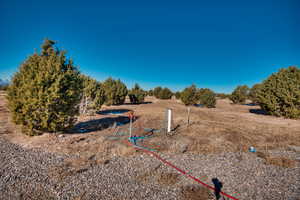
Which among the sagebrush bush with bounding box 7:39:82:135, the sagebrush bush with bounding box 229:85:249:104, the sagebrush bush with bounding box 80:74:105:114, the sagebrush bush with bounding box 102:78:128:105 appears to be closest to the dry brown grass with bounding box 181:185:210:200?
the sagebrush bush with bounding box 7:39:82:135

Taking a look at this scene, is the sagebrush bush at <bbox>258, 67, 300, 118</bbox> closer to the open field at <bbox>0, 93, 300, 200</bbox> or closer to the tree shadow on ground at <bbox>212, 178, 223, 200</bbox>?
the open field at <bbox>0, 93, 300, 200</bbox>

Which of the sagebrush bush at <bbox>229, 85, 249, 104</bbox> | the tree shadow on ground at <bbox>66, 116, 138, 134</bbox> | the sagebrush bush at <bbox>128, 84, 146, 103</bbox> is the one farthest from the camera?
the sagebrush bush at <bbox>229, 85, 249, 104</bbox>

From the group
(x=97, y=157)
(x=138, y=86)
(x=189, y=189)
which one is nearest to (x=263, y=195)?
(x=189, y=189)

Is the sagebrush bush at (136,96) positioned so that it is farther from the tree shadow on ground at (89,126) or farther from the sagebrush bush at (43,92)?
the sagebrush bush at (43,92)

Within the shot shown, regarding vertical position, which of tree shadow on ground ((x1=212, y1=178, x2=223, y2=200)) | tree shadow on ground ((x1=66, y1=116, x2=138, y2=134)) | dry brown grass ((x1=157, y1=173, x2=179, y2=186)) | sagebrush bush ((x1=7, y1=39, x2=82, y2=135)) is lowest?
tree shadow on ground ((x1=212, y1=178, x2=223, y2=200))

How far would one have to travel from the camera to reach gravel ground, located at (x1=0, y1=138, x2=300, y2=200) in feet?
14.8

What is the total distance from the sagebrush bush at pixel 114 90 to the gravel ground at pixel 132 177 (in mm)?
28262

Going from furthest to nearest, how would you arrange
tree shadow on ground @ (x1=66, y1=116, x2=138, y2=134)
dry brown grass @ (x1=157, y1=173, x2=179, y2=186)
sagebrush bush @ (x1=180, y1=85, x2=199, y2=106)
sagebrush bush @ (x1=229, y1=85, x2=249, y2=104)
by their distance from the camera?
sagebrush bush @ (x1=229, y1=85, x2=249, y2=104) < sagebrush bush @ (x1=180, y1=85, x2=199, y2=106) < tree shadow on ground @ (x1=66, y1=116, x2=138, y2=134) < dry brown grass @ (x1=157, y1=173, x2=179, y2=186)

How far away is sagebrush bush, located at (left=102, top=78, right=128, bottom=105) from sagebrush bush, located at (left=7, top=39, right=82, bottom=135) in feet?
84.4

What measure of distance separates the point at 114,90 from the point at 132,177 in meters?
32.6

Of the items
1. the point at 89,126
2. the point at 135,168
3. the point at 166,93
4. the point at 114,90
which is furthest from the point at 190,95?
the point at 135,168

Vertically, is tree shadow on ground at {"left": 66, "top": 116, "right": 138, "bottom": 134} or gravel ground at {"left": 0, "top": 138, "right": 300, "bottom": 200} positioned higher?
tree shadow on ground at {"left": 66, "top": 116, "right": 138, "bottom": 134}

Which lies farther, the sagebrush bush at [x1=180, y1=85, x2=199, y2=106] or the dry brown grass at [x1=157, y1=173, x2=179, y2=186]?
the sagebrush bush at [x1=180, y1=85, x2=199, y2=106]

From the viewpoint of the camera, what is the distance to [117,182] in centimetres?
511
